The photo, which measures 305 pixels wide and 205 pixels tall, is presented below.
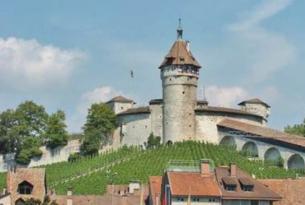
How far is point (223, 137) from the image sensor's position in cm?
12850

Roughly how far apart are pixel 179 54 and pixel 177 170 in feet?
222

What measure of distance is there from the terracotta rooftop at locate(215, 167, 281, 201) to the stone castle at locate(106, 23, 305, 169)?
57871 mm

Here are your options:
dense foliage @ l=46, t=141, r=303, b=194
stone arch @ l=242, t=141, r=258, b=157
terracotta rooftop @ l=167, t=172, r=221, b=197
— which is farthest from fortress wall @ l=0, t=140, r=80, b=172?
terracotta rooftop @ l=167, t=172, r=221, b=197

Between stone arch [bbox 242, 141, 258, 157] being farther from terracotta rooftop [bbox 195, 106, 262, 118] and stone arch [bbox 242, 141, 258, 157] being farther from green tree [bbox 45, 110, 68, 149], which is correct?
green tree [bbox 45, 110, 68, 149]

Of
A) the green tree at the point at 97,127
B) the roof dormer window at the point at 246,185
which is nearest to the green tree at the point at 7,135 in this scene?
the green tree at the point at 97,127

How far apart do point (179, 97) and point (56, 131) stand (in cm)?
1862

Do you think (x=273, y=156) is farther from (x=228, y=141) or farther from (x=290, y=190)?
(x=290, y=190)

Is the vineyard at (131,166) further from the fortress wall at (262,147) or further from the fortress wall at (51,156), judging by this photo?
the fortress wall at (51,156)

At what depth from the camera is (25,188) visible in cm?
6750

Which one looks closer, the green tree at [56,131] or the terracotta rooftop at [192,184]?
the terracotta rooftop at [192,184]

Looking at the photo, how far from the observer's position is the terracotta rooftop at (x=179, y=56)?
427 feet

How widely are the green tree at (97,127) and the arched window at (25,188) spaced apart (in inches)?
2502

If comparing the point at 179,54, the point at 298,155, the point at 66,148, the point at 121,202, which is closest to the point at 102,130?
the point at 66,148

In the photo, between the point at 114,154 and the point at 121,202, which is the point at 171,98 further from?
the point at 121,202
